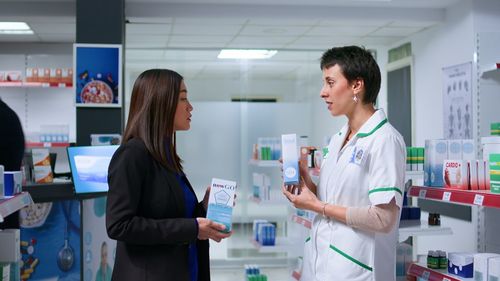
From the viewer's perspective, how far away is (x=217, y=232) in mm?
1893

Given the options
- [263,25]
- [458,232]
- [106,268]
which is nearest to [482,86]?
[458,232]

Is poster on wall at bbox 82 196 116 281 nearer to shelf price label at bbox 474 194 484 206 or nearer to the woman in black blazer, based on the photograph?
the woman in black blazer

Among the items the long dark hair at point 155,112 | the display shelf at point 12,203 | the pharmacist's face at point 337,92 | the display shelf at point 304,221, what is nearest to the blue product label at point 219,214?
the long dark hair at point 155,112

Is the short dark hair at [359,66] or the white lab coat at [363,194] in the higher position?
the short dark hair at [359,66]

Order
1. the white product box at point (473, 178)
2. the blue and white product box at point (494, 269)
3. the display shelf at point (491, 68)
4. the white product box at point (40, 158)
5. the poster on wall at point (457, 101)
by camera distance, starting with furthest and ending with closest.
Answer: the poster on wall at point (457, 101)
the display shelf at point (491, 68)
the white product box at point (40, 158)
the white product box at point (473, 178)
the blue and white product box at point (494, 269)

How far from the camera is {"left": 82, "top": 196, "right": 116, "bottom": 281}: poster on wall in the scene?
3.46m

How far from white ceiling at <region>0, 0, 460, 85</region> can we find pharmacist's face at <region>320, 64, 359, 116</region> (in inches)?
144

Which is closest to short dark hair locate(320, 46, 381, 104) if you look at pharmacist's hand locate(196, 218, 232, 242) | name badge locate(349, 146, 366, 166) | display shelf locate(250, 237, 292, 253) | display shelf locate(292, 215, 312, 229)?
name badge locate(349, 146, 366, 166)

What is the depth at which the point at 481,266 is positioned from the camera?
9.12 ft

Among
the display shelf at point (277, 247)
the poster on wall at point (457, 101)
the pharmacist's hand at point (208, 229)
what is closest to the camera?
the pharmacist's hand at point (208, 229)

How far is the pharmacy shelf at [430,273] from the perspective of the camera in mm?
2904

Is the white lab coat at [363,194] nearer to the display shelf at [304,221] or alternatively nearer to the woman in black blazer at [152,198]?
the woman in black blazer at [152,198]

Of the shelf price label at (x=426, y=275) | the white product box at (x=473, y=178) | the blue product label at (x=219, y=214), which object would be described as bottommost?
the shelf price label at (x=426, y=275)

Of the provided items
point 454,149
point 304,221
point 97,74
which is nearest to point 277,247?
point 304,221
